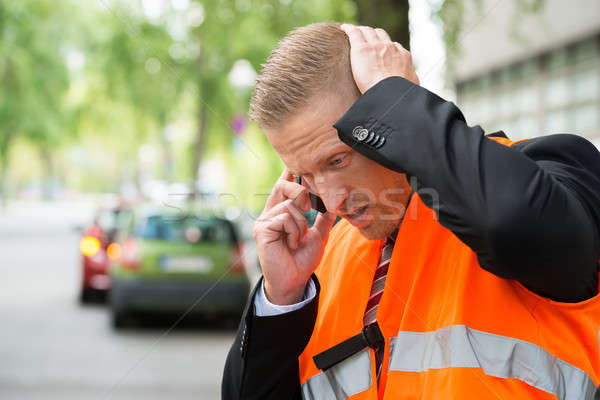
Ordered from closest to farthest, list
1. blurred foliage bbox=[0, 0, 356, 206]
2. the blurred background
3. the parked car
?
the blurred background, the parked car, blurred foliage bbox=[0, 0, 356, 206]

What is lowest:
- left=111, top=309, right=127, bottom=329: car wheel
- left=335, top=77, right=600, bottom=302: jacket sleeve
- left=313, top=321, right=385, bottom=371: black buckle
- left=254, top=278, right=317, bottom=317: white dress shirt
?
left=111, top=309, right=127, bottom=329: car wheel

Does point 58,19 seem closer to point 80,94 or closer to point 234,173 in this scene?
point 80,94

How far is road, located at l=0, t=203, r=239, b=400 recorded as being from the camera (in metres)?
5.89

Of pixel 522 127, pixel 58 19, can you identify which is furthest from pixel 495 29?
pixel 58 19

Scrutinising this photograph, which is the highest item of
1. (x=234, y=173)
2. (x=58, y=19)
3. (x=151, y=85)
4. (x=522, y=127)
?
(x=58, y=19)

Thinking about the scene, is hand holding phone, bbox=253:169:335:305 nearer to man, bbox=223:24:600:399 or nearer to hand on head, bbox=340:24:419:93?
man, bbox=223:24:600:399

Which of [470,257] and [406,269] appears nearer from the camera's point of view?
[470,257]

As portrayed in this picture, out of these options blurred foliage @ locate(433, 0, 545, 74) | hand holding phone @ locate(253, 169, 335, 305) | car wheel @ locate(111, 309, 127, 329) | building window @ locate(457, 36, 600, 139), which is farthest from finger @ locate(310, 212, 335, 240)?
building window @ locate(457, 36, 600, 139)

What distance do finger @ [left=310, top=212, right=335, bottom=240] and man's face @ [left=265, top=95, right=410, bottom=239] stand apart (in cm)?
15

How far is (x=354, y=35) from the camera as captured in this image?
1639 millimetres

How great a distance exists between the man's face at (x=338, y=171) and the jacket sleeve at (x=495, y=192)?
24 centimetres

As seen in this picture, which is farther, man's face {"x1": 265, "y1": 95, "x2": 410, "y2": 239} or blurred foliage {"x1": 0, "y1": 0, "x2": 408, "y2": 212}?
blurred foliage {"x1": 0, "y1": 0, "x2": 408, "y2": 212}

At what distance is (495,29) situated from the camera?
15.7m

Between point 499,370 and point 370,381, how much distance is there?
33cm
